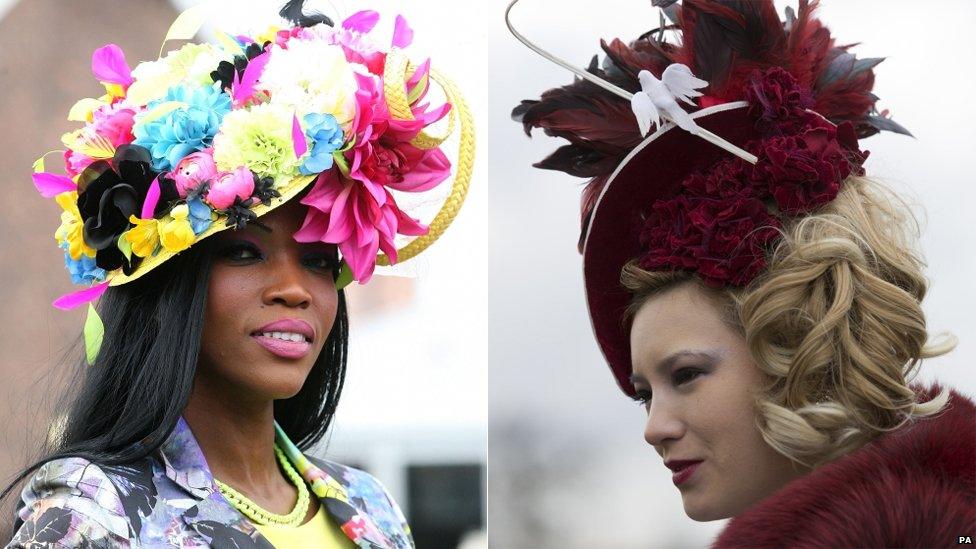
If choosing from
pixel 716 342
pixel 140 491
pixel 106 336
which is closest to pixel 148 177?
pixel 106 336

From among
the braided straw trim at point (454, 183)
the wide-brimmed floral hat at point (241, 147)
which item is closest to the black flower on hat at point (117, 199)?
the wide-brimmed floral hat at point (241, 147)

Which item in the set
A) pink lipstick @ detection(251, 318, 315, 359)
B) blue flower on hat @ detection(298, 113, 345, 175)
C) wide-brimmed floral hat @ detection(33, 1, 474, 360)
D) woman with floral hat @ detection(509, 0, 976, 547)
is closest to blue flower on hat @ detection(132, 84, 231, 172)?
wide-brimmed floral hat @ detection(33, 1, 474, 360)

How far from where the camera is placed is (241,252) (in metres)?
2.93

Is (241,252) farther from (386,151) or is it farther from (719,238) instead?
(719,238)

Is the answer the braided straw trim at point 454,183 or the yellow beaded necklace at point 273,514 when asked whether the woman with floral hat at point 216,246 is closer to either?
the yellow beaded necklace at point 273,514

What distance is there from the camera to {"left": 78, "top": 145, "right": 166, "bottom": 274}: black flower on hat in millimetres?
2871

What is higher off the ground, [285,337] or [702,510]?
[285,337]

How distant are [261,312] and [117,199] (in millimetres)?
471

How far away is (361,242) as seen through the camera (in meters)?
2.99

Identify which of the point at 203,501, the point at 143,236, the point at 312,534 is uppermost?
the point at 143,236

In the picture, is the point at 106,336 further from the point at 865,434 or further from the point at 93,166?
the point at 865,434

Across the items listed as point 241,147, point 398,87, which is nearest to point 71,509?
point 241,147

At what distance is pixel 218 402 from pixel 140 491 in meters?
0.36

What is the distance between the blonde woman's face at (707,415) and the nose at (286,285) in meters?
0.93
